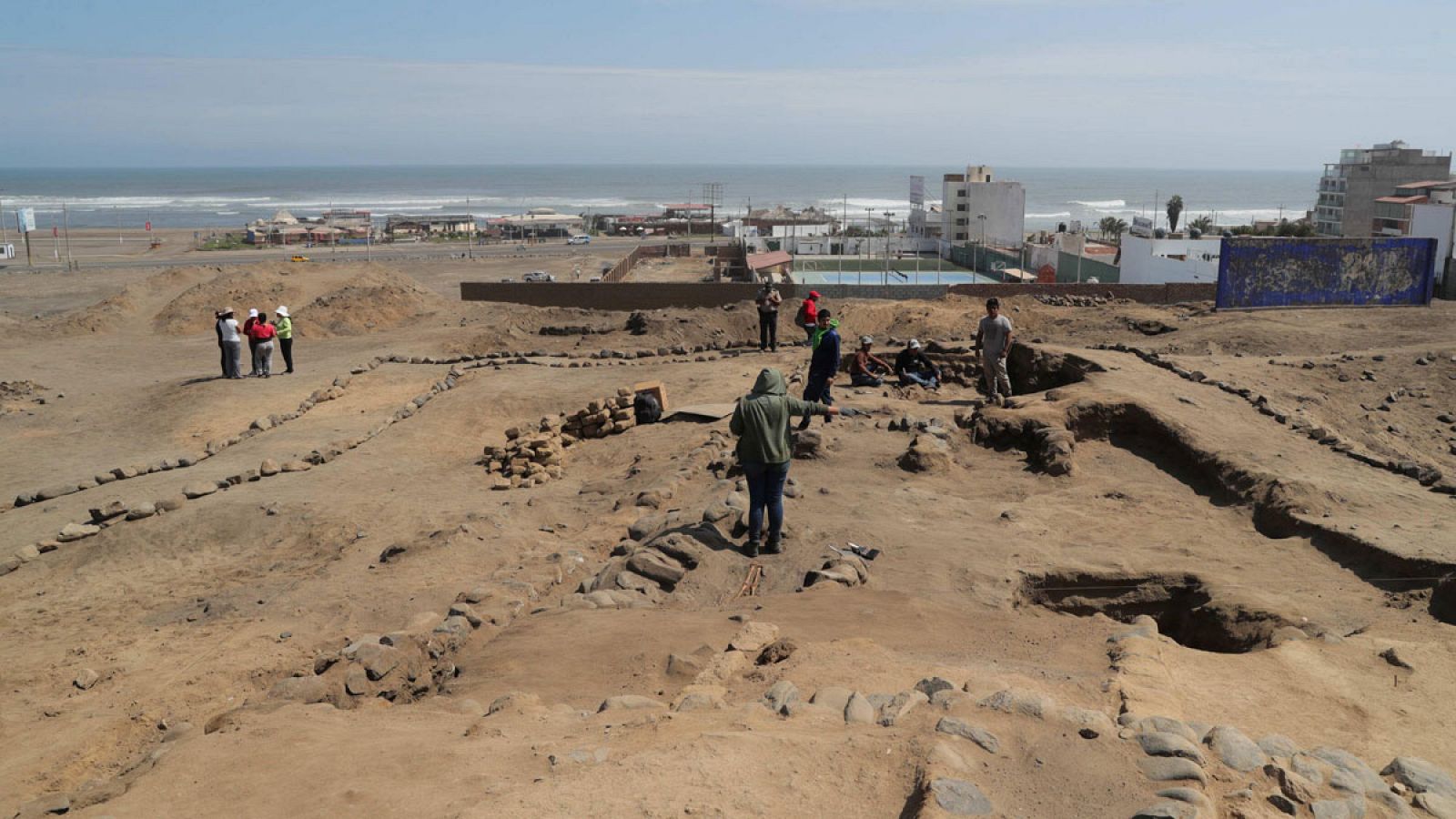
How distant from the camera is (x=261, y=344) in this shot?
19953mm

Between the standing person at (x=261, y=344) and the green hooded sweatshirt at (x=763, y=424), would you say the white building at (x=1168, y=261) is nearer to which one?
A: the standing person at (x=261, y=344)

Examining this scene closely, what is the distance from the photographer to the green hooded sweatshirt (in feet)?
27.9

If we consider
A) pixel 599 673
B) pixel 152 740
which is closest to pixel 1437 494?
pixel 599 673

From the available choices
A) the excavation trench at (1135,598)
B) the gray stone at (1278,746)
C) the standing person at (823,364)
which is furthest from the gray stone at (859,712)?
the standing person at (823,364)

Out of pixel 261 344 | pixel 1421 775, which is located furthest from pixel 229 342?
pixel 1421 775

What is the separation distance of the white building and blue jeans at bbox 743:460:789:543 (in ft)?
89.0

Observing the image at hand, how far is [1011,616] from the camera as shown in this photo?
7.86m

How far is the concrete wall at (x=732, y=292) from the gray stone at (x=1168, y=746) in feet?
74.2

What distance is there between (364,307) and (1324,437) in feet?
77.1

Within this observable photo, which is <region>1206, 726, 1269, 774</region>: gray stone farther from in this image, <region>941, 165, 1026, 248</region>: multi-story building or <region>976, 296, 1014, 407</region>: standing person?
<region>941, 165, 1026, 248</region>: multi-story building

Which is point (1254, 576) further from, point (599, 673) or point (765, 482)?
point (599, 673)

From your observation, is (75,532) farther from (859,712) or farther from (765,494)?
(859,712)

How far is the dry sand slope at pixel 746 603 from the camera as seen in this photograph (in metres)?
4.98

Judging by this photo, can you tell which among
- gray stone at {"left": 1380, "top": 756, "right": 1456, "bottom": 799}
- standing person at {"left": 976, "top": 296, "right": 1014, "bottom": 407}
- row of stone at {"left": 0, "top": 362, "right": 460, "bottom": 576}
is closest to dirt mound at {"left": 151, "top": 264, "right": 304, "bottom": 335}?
row of stone at {"left": 0, "top": 362, "right": 460, "bottom": 576}
